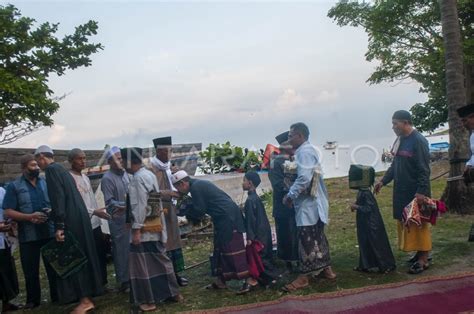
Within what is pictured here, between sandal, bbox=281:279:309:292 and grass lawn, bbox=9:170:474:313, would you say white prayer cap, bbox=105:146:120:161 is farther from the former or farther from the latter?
sandal, bbox=281:279:309:292

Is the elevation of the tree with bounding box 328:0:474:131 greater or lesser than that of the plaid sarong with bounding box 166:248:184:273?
greater

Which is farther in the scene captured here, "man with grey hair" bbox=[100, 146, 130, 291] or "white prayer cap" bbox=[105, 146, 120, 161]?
"white prayer cap" bbox=[105, 146, 120, 161]

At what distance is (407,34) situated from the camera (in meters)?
16.3

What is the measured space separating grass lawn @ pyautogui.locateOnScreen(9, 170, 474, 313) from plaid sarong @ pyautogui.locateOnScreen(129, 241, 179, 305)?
0.18 m

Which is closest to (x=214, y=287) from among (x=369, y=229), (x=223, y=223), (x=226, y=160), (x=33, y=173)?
(x=223, y=223)

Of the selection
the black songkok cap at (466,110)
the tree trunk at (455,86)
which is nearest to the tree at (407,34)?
the tree trunk at (455,86)

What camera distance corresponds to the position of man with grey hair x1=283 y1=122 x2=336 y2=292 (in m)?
4.98

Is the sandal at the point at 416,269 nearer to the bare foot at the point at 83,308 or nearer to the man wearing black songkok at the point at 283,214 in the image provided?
the man wearing black songkok at the point at 283,214

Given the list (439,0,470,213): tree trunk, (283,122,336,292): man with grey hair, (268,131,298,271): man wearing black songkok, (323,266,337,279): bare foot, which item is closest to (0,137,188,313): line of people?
(268,131,298,271): man wearing black songkok

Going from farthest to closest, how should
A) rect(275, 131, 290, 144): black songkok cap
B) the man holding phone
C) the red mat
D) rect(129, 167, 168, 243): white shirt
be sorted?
rect(275, 131, 290, 144): black songkok cap < the man holding phone < rect(129, 167, 168, 243): white shirt < the red mat

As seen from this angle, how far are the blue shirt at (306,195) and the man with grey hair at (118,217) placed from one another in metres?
2.14

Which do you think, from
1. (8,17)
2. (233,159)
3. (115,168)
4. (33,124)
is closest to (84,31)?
(8,17)

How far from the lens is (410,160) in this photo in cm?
521

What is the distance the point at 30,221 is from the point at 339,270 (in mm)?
3796
